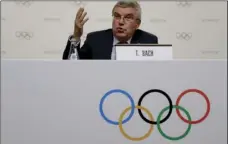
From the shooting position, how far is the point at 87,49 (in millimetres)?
1607

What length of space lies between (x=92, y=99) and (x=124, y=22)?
2.44ft

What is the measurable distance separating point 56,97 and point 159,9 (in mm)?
1854

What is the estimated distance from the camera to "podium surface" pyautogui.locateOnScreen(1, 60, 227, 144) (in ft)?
3.44

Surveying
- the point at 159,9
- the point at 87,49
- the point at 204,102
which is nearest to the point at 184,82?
the point at 204,102

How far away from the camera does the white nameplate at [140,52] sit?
110 cm

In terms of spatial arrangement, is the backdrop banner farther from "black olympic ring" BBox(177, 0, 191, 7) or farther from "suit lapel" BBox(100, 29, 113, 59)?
"suit lapel" BBox(100, 29, 113, 59)

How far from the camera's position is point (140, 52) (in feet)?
3.62

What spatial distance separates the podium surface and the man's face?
64 centimetres

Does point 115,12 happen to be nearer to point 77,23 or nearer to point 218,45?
point 77,23

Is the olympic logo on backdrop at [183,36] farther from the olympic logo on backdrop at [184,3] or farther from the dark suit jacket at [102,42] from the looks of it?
the dark suit jacket at [102,42]

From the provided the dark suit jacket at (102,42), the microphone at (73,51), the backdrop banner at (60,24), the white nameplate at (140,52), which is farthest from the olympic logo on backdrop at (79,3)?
the white nameplate at (140,52)

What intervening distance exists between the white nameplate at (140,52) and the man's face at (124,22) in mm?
554

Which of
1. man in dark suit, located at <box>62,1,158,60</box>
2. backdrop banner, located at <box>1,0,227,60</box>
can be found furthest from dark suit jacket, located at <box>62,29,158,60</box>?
backdrop banner, located at <box>1,0,227,60</box>

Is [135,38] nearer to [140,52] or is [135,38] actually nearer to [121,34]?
[121,34]
